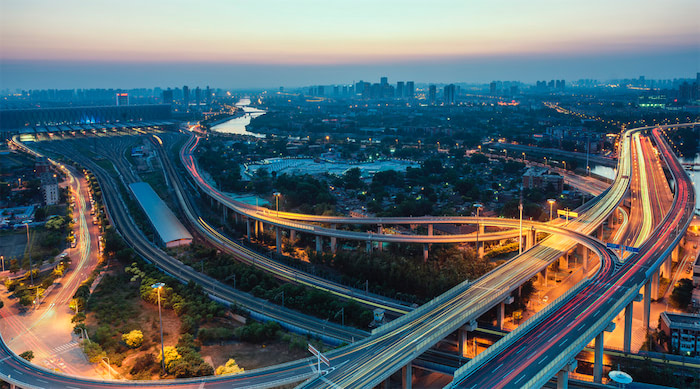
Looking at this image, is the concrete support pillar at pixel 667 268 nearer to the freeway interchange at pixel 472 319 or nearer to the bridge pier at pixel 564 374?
the freeway interchange at pixel 472 319

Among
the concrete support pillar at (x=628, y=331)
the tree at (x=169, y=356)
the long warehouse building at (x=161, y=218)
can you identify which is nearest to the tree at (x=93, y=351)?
the tree at (x=169, y=356)

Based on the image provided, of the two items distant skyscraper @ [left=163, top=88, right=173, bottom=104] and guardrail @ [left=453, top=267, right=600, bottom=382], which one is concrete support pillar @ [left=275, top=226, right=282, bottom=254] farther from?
distant skyscraper @ [left=163, top=88, right=173, bottom=104]

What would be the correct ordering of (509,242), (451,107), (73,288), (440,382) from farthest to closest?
(451,107), (509,242), (73,288), (440,382)

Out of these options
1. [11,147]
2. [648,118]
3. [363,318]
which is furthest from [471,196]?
[648,118]

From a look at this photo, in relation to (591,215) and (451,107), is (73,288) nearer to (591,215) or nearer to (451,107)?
(591,215)

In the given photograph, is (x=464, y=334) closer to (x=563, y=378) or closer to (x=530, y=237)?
(x=563, y=378)

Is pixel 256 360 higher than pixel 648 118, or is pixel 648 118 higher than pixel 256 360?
pixel 648 118

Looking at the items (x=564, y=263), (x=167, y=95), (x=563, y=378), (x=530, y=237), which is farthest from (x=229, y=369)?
(x=167, y=95)

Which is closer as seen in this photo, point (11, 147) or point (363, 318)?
point (363, 318)
